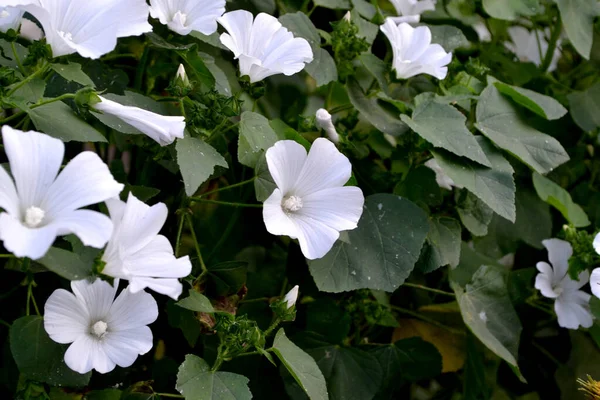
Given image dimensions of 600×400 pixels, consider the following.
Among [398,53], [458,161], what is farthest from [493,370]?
[398,53]

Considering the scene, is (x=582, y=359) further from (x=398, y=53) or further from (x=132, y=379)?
(x=132, y=379)

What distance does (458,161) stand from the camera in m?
1.23

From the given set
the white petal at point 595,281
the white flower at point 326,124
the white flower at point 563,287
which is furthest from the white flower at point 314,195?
the white flower at point 563,287

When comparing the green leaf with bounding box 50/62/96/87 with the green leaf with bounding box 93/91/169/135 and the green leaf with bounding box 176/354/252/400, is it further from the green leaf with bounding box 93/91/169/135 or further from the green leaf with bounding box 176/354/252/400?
the green leaf with bounding box 176/354/252/400

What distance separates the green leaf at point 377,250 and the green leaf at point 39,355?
1.24 ft

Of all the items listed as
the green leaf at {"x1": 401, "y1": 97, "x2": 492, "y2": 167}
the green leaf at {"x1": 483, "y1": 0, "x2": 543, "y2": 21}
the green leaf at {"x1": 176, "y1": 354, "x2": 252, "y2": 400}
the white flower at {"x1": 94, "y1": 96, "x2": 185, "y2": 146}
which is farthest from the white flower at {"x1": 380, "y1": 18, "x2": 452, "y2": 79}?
the green leaf at {"x1": 176, "y1": 354, "x2": 252, "y2": 400}

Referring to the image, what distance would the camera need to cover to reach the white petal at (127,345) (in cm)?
91

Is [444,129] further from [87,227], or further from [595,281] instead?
[87,227]

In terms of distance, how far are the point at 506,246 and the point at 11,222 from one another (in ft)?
3.56

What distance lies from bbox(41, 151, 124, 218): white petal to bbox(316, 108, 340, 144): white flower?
44 cm

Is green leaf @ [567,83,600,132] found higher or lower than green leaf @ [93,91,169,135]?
lower

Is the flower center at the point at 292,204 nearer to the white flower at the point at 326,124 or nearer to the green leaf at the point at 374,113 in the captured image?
the white flower at the point at 326,124

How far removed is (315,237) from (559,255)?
65cm

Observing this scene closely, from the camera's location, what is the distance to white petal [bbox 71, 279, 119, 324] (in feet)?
3.01
